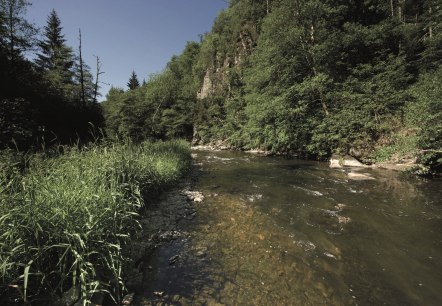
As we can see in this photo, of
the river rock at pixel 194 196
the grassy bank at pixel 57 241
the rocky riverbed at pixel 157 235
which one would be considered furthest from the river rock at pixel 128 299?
the river rock at pixel 194 196

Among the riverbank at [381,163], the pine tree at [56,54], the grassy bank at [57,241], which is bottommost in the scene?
the grassy bank at [57,241]

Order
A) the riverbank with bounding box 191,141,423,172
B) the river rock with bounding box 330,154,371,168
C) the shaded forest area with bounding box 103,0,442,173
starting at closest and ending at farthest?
the riverbank with bounding box 191,141,423,172, the shaded forest area with bounding box 103,0,442,173, the river rock with bounding box 330,154,371,168

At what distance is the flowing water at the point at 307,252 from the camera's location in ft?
11.3

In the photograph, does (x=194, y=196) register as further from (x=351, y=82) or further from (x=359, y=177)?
(x=351, y=82)

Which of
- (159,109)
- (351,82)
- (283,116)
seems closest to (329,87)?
(351,82)

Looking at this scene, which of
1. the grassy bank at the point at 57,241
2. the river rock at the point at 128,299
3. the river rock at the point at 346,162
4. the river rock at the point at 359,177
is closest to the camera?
the grassy bank at the point at 57,241

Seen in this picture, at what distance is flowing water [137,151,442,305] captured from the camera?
11.3 feet

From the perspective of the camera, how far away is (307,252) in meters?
4.61

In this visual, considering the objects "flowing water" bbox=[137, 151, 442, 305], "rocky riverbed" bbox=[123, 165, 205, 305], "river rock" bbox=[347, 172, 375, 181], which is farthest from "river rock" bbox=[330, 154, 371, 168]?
"rocky riverbed" bbox=[123, 165, 205, 305]

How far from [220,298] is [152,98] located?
1984 inches

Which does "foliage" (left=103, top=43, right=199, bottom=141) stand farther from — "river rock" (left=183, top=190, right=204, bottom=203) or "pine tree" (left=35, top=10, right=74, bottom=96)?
"river rock" (left=183, top=190, right=204, bottom=203)

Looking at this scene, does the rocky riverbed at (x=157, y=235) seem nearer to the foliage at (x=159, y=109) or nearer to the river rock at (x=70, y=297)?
the river rock at (x=70, y=297)

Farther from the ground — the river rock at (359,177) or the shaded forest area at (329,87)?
the shaded forest area at (329,87)

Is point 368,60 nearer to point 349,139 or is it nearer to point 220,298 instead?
point 349,139
